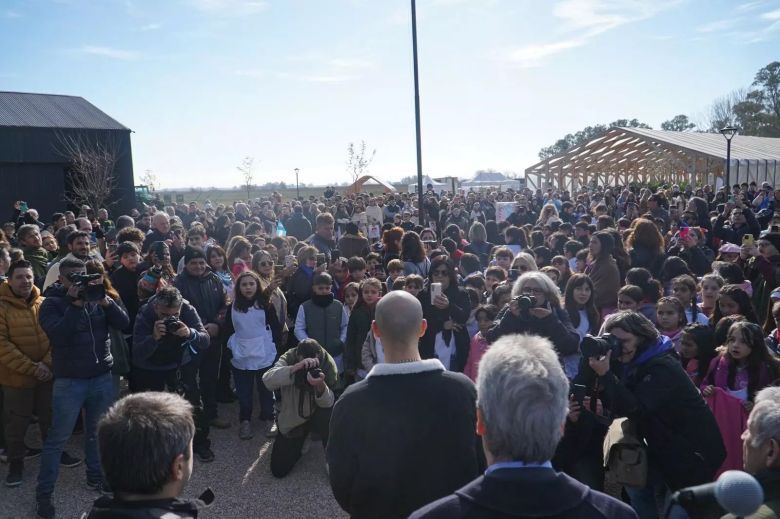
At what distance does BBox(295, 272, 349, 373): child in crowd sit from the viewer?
6.02m

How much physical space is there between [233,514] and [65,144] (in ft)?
91.4

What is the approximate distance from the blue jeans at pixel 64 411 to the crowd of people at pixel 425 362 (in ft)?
0.05

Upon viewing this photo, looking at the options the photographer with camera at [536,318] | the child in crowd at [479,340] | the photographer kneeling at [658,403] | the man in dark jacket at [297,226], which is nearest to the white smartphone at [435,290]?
the child in crowd at [479,340]

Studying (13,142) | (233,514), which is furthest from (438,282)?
(13,142)

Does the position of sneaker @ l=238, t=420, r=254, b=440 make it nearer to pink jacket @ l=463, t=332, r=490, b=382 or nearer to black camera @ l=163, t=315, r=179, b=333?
black camera @ l=163, t=315, r=179, b=333

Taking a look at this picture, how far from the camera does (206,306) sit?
6062 millimetres

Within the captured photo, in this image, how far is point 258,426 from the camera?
6.19 m

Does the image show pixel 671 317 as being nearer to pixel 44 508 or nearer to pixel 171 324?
pixel 171 324

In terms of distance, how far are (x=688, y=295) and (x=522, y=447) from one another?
428 centimetres

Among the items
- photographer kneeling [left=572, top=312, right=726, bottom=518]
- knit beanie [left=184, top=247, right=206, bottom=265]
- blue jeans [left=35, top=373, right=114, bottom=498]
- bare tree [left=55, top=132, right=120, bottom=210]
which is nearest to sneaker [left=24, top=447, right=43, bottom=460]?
blue jeans [left=35, top=373, right=114, bottom=498]

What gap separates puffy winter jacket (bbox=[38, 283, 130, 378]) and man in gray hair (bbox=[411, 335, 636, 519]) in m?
3.80

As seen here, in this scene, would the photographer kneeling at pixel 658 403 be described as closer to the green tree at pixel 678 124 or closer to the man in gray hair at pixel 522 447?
the man in gray hair at pixel 522 447

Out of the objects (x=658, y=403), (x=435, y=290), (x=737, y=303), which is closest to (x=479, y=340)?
(x=435, y=290)

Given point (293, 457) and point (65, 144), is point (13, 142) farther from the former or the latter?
point (293, 457)
